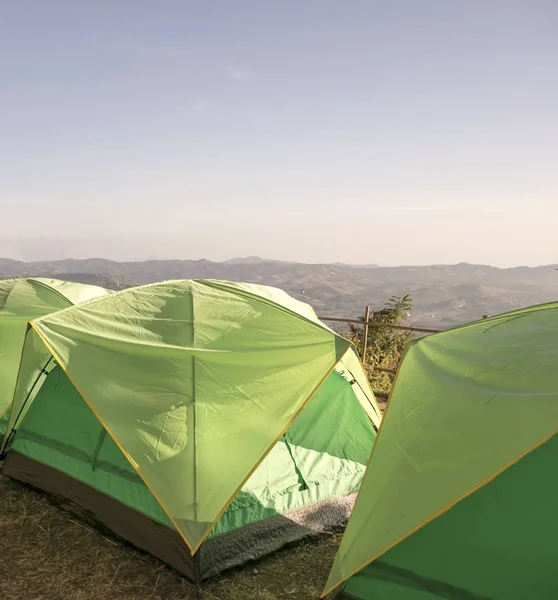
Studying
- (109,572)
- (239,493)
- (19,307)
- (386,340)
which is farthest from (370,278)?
(109,572)

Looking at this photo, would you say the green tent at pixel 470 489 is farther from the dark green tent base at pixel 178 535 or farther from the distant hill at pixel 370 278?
the distant hill at pixel 370 278

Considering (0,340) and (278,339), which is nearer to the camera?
(278,339)

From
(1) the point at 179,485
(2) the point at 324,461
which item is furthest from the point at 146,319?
(2) the point at 324,461

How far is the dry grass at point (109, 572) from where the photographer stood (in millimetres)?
3930

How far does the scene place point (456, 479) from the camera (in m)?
2.91

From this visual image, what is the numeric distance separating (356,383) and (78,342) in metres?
2.94

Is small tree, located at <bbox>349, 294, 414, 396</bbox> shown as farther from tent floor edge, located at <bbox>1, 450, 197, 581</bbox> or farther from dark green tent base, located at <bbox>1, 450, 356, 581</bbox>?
tent floor edge, located at <bbox>1, 450, 197, 581</bbox>

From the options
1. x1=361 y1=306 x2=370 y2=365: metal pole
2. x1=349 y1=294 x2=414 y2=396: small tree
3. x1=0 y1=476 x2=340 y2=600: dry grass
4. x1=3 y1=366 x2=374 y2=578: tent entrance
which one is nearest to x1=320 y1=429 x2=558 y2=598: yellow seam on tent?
x1=0 y1=476 x2=340 y2=600: dry grass

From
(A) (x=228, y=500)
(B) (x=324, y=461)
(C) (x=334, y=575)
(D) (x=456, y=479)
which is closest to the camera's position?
(D) (x=456, y=479)

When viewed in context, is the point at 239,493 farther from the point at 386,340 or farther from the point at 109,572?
the point at 386,340

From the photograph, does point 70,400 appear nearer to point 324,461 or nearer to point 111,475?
point 111,475

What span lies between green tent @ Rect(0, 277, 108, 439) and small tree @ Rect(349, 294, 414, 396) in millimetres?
4901

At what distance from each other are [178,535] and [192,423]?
839 millimetres

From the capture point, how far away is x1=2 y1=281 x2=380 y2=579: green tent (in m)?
4.03
